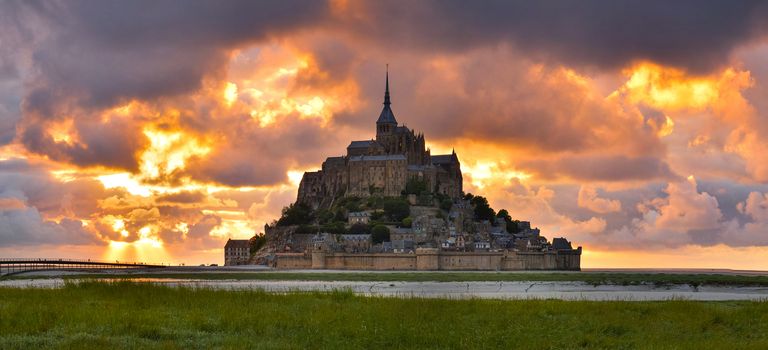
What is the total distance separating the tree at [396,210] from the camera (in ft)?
477

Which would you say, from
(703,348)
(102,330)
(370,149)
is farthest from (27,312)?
(370,149)

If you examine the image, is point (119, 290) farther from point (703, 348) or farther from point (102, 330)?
point (703, 348)

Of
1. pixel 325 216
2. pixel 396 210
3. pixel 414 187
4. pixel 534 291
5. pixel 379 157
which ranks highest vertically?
pixel 379 157

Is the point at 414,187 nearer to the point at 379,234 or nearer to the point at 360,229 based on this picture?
the point at 360,229

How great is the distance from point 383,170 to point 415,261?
29.8 m

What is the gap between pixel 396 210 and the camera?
146m

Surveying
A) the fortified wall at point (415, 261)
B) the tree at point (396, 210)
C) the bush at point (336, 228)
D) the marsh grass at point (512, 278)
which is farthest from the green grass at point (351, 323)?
the tree at point (396, 210)

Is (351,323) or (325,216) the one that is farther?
(325,216)

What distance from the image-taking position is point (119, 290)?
115 feet

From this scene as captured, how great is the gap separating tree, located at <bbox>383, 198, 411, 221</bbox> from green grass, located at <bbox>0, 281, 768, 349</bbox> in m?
111

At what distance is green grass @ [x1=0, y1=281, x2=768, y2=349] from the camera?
23.6 metres

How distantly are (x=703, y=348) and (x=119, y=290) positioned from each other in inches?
848

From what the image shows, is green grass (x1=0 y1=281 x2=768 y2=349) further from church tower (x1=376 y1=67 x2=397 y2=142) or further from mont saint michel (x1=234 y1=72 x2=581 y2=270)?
church tower (x1=376 y1=67 x2=397 y2=142)

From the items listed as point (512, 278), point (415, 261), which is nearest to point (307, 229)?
point (415, 261)
